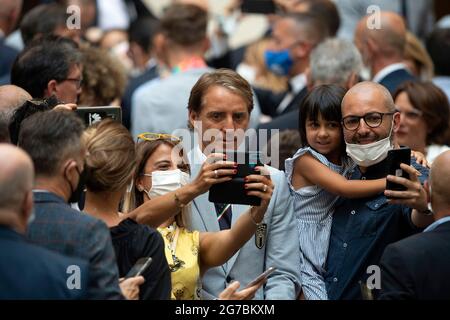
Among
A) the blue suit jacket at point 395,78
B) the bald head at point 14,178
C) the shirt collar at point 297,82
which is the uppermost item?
the bald head at point 14,178

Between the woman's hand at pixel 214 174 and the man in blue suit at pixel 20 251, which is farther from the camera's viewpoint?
the woman's hand at pixel 214 174

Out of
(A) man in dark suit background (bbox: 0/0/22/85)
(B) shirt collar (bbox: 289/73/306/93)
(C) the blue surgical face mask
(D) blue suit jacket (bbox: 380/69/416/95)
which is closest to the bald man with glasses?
(D) blue suit jacket (bbox: 380/69/416/95)

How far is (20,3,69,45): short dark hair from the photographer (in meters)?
7.16

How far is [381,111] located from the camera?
4875 millimetres

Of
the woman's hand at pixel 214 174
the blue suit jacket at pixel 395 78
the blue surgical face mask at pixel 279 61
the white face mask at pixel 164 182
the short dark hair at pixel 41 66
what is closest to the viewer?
the woman's hand at pixel 214 174

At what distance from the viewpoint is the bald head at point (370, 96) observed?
16.0ft

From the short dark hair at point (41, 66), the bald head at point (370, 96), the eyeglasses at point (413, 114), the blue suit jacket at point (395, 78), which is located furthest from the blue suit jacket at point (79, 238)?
the blue suit jacket at point (395, 78)

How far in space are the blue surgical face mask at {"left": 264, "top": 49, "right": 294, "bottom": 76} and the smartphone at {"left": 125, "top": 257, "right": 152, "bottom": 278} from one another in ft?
13.3

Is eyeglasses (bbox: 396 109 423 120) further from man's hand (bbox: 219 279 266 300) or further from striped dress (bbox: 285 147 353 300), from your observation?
man's hand (bbox: 219 279 266 300)

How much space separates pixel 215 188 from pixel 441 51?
418cm

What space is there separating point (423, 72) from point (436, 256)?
4.29 m

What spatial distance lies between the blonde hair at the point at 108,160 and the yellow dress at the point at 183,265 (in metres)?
0.46

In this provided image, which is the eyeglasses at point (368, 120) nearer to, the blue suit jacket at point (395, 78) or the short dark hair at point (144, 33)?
the blue suit jacket at point (395, 78)

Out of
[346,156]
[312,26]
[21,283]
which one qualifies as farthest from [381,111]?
[312,26]
